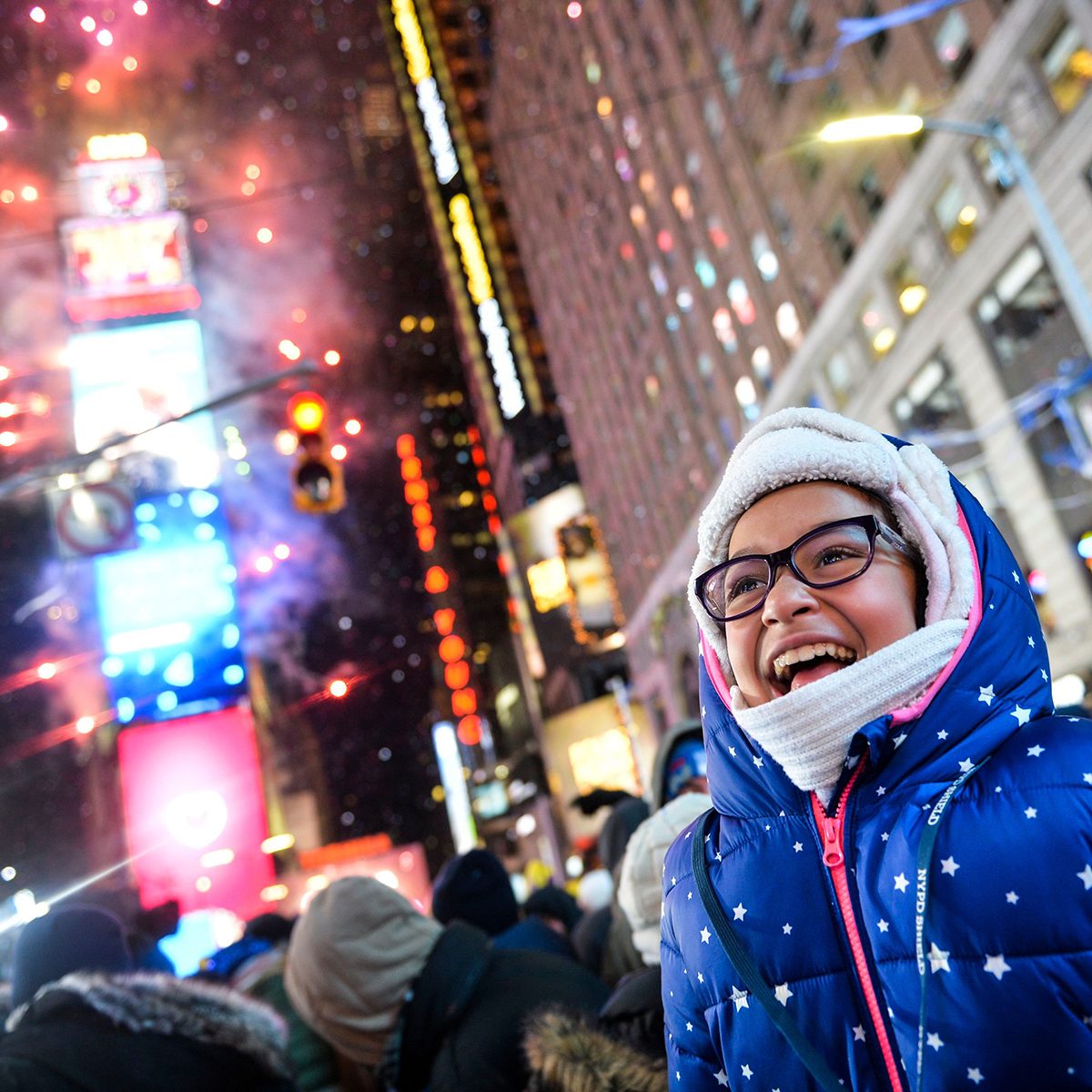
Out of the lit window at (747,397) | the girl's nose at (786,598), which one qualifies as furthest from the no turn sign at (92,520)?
the lit window at (747,397)

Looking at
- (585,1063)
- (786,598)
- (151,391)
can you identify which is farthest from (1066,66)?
(151,391)

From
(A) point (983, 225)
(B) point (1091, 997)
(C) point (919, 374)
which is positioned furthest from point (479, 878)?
(C) point (919, 374)

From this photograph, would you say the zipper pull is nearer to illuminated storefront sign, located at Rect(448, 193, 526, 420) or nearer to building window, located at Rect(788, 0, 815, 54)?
building window, located at Rect(788, 0, 815, 54)

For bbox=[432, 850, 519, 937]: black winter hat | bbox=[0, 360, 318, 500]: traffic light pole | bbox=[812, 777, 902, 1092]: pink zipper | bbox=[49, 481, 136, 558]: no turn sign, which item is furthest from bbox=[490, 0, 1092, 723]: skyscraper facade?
bbox=[812, 777, 902, 1092]: pink zipper

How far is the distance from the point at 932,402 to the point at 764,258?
12.6 m

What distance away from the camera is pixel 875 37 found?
29.8m

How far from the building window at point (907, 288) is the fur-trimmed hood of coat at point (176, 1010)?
29225 millimetres

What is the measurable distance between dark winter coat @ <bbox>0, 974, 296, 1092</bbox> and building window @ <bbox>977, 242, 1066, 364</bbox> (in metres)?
25.3

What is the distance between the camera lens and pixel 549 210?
6844cm

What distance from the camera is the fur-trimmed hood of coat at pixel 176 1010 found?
3541 mm

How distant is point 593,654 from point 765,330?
33.5 m

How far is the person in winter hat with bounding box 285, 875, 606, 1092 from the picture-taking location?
3.77m

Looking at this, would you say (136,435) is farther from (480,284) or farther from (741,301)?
(480,284)

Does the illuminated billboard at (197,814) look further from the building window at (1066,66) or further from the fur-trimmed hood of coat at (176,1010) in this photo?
the building window at (1066,66)
